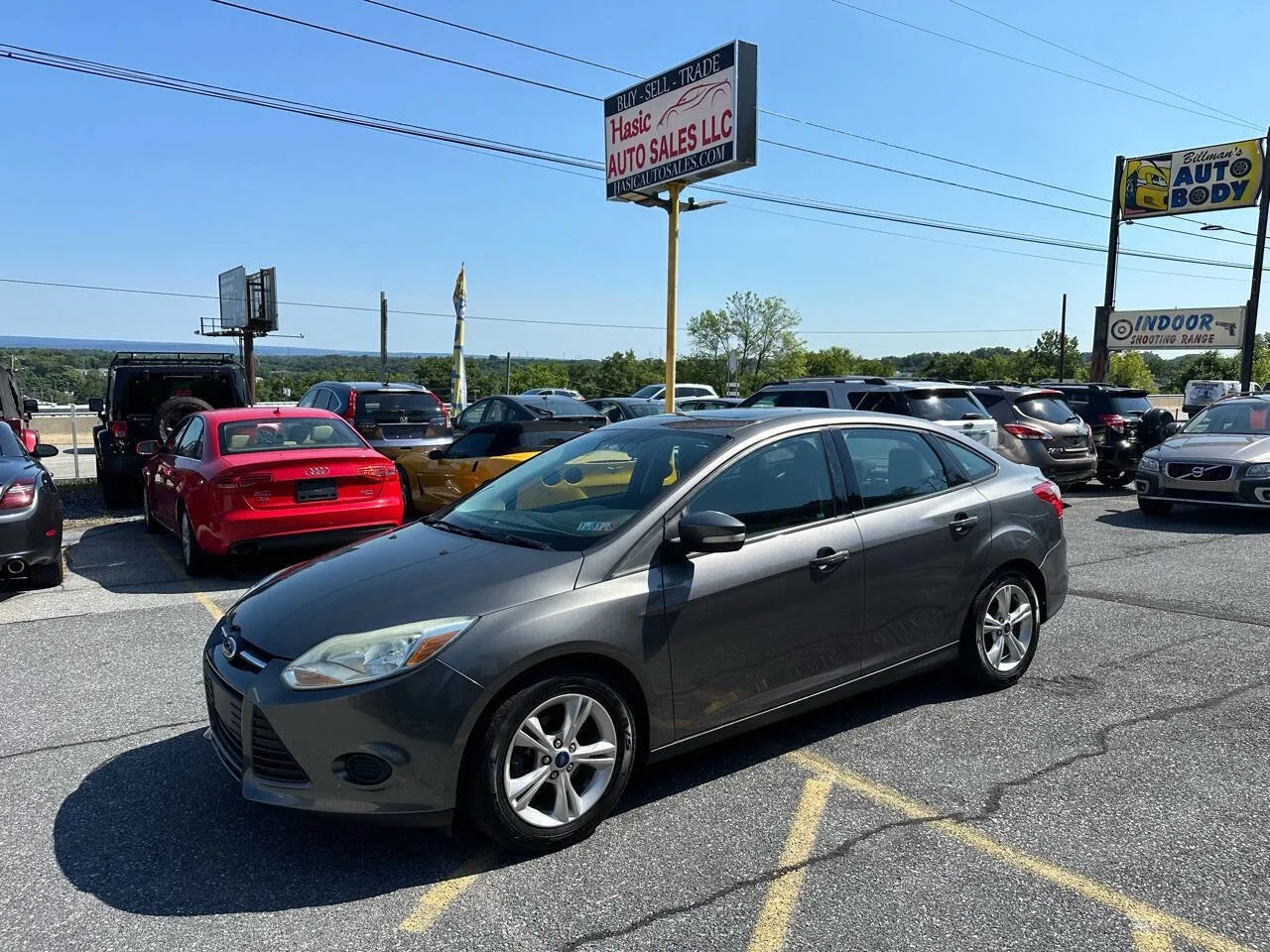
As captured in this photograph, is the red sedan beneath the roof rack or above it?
beneath

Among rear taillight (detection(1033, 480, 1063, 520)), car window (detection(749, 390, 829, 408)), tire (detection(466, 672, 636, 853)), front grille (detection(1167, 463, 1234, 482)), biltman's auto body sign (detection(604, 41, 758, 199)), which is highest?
biltman's auto body sign (detection(604, 41, 758, 199))

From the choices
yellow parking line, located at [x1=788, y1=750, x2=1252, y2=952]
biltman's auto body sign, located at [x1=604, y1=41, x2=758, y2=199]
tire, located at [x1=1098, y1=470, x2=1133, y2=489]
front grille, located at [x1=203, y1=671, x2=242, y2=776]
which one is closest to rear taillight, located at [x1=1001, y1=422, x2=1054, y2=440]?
tire, located at [x1=1098, y1=470, x2=1133, y2=489]

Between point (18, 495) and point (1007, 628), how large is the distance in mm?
6988

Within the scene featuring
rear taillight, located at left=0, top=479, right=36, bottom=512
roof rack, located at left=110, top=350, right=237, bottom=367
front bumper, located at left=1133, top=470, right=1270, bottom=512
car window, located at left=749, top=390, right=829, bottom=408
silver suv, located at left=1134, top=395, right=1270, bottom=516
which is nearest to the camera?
rear taillight, located at left=0, top=479, right=36, bottom=512

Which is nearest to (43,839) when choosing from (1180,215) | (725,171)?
(725,171)

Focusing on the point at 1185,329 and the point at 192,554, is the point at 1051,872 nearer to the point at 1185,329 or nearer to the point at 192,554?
the point at 192,554

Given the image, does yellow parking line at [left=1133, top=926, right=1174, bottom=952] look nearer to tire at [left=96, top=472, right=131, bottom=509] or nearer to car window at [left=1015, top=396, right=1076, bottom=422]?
car window at [left=1015, top=396, right=1076, bottom=422]

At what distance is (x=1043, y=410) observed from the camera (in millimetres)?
12875

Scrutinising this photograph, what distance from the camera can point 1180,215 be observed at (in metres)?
27.5

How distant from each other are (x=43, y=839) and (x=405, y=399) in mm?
10046

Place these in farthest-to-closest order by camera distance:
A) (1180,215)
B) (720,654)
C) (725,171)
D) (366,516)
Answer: (1180,215) < (725,171) < (366,516) < (720,654)

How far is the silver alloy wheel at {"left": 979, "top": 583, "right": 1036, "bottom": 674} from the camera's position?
4.82 m

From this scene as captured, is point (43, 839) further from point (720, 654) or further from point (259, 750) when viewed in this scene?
point (720, 654)

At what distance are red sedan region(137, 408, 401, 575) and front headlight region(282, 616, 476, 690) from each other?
4911mm
